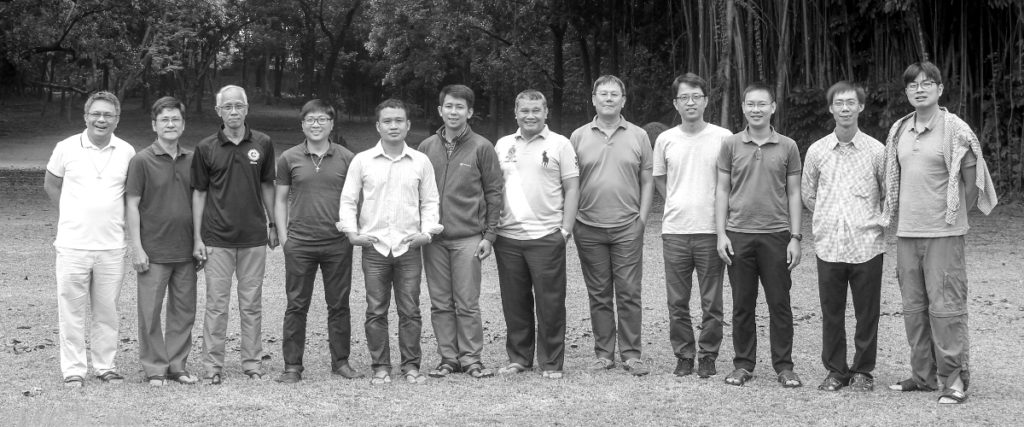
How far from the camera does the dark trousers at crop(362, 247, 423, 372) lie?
509cm

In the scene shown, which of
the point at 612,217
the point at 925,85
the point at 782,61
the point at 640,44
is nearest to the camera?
the point at 925,85

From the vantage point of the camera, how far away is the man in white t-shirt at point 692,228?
16.8 ft

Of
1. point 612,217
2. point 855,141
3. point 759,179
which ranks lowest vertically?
point 612,217

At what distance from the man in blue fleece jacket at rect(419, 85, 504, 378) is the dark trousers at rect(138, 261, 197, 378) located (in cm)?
123

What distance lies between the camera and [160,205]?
16.4 ft

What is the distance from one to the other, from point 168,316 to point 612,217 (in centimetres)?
234

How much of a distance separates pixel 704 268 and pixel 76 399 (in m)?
3.10

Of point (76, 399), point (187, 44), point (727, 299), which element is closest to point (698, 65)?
point (727, 299)

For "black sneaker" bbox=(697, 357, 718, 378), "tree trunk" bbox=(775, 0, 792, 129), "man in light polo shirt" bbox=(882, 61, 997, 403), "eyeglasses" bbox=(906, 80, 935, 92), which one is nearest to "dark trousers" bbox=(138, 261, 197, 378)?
"black sneaker" bbox=(697, 357, 718, 378)

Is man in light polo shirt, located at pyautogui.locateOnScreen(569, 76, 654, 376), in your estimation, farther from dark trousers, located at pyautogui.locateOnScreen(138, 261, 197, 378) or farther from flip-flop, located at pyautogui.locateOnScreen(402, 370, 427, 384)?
dark trousers, located at pyautogui.locateOnScreen(138, 261, 197, 378)

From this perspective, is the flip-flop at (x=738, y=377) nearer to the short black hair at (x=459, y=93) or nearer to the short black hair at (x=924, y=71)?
the short black hair at (x=924, y=71)

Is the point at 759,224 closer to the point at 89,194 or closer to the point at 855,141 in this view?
the point at 855,141

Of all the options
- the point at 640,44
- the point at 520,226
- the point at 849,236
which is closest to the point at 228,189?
the point at 520,226

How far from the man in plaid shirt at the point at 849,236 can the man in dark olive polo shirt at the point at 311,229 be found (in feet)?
7.80
